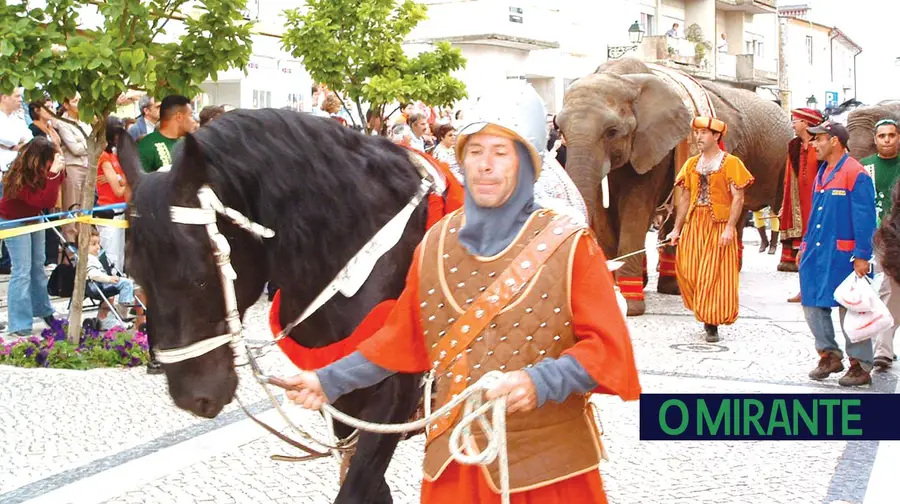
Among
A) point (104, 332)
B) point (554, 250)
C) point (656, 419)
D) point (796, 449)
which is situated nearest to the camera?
point (554, 250)

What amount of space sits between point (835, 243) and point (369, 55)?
7829 mm

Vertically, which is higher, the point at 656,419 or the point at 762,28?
the point at 762,28

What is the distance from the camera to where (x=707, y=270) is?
9.25 metres

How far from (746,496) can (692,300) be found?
14.8ft

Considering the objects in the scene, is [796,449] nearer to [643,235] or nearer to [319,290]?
[319,290]

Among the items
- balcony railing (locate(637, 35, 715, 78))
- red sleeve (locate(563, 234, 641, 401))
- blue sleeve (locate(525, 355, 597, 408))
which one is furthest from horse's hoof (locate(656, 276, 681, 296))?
balcony railing (locate(637, 35, 715, 78))

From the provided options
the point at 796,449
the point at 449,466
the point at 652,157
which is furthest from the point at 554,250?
the point at 652,157

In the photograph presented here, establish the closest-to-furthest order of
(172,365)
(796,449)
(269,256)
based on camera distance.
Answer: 1. (172,365)
2. (269,256)
3. (796,449)

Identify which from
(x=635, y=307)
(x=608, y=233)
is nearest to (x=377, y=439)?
(x=635, y=307)

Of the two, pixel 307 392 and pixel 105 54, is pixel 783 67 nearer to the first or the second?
pixel 105 54

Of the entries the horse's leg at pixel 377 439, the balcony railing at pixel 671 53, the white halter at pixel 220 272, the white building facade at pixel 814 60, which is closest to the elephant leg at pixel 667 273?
the horse's leg at pixel 377 439

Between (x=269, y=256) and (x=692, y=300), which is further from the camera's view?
(x=692, y=300)

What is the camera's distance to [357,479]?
138 inches

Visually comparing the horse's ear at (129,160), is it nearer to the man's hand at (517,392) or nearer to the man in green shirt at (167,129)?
the man's hand at (517,392)
